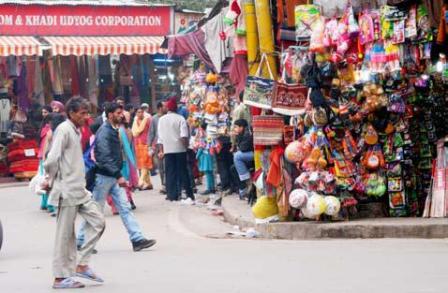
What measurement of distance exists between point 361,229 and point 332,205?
0.49 meters

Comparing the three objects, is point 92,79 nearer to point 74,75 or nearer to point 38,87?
point 74,75

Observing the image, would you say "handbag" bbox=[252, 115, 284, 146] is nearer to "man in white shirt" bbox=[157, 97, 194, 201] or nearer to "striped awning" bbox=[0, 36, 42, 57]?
"man in white shirt" bbox=[157, 97, 194, 201]

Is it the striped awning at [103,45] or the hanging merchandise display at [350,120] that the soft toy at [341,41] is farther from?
the striped awning at [103,45]

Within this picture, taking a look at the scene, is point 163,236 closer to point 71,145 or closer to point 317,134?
point 317,134

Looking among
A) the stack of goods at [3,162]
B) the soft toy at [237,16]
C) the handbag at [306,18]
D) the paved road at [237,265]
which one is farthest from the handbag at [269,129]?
the stack of goods at [3,162]

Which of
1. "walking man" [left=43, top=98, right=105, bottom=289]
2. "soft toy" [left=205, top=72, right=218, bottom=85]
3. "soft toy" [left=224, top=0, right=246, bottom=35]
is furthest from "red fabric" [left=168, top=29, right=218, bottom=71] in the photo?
"walking man" [left=43, top=98, right=105, bottom=289]

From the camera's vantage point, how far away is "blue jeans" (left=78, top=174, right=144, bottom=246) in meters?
11.9

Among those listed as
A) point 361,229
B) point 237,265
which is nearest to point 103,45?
point 361,229

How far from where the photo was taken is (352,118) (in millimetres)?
12836

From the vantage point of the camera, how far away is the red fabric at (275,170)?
42.9 feet

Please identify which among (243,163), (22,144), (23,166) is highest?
(243,163)

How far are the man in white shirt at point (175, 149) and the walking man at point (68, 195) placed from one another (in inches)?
349

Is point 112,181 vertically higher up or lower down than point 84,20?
lower down

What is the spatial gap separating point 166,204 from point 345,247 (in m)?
7.60
